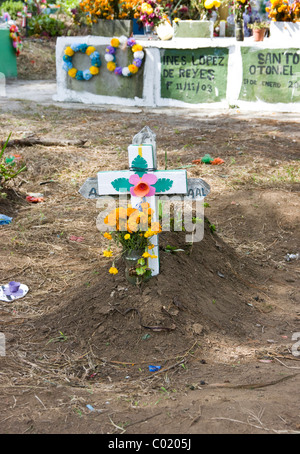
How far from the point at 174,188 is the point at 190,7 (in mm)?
8808

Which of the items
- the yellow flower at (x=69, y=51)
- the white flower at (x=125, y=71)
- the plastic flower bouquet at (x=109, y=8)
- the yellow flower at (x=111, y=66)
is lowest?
the white flower at (x=125, y=71)

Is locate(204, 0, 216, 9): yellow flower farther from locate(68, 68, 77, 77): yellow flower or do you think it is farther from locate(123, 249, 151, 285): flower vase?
locate(123, 249, 151, 285): flower vase

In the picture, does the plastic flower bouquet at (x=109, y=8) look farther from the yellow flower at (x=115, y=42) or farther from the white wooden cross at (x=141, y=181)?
the white wooden cross at (x=141, y=181)

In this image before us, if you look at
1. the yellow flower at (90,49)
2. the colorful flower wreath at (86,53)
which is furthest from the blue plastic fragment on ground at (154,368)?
the yellow flower at (90,49)

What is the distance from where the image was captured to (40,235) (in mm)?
4484

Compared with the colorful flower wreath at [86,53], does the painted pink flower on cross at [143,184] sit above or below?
above

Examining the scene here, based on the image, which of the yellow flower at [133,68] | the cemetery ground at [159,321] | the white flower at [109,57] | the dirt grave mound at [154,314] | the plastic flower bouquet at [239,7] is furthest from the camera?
the white flower at [109,57]

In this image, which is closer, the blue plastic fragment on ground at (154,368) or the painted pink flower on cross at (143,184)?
the blue plastic fragment on ground at (154,368)

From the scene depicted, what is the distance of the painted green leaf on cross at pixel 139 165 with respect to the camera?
122 inches

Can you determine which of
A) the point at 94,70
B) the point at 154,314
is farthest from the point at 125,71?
the point at 154,314

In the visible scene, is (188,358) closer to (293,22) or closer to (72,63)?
(293,22)

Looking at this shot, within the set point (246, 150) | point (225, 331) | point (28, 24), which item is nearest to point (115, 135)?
point (246, 150)

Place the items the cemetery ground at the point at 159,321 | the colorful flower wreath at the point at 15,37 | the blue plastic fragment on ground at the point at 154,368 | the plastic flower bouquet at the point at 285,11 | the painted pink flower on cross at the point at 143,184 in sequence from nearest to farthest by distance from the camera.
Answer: the cemetery ground at the point at 159,321 < the blue plastic fragment on ground at the point at 154,368 < the painted pink flower on cross at the point at 143,184 < the plastic flower bouquet at the point at 285,11 < the colorful flower wreath at the point at 15,37

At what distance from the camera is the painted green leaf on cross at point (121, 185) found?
313cm
